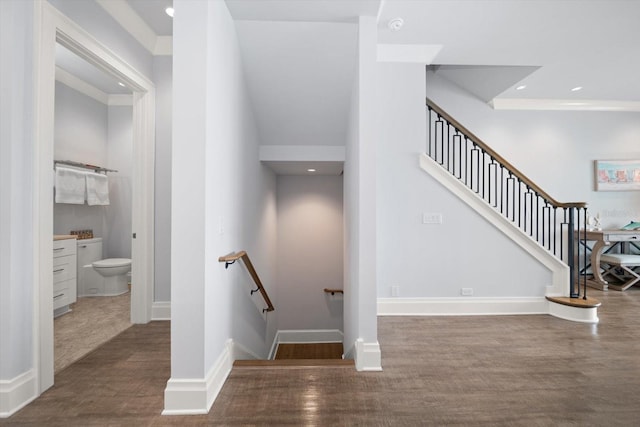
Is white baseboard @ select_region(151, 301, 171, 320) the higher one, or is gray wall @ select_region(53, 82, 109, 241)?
gray wall @ select_region(53, 82, 109, 241)

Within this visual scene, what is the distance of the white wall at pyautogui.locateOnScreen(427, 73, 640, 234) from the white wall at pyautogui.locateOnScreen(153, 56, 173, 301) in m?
4.72

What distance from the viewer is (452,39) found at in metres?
3.52

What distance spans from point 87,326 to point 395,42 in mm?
4875

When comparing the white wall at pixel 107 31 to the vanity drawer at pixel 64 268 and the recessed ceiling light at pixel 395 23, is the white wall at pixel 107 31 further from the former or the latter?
the recessed ceiling light at pixel 395 23

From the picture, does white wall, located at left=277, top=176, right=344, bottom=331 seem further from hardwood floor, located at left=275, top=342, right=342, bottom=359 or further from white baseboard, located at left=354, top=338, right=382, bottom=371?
white baseboard, located at left=354, top=338, right=382, bottom=371

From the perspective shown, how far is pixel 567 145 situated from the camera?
5.52 meters

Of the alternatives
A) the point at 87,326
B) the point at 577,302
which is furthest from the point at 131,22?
the point at 577,302

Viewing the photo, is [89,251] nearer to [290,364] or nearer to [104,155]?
[104,155]

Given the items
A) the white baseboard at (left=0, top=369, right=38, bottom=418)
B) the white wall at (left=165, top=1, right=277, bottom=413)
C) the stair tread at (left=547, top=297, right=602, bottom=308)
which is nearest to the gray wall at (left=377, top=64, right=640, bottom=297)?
the stair tread at (left=547, top=297, right=602, bottom=308)

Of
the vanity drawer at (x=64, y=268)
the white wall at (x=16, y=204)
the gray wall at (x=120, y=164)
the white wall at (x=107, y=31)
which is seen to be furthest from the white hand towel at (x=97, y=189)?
the white wall at (x=16, y=204)

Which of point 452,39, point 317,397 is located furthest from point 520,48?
point 317,397

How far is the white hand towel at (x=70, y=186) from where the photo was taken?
427 centimetres

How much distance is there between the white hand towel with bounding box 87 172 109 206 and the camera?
184 inches

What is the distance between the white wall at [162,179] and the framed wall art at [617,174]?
23.6ft
